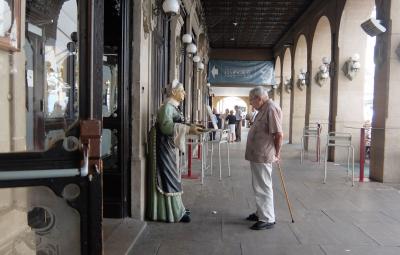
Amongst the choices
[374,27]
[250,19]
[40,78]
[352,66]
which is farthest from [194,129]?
[250,19]

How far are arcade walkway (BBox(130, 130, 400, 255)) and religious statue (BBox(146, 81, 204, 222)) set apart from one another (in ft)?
0.58

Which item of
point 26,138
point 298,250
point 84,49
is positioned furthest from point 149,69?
point 84,49

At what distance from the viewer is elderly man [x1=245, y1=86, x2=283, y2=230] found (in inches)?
182

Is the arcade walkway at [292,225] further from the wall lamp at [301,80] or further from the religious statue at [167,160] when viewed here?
the wall lamp at [301,80]

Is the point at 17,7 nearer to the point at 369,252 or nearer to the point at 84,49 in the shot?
the point at 84,49

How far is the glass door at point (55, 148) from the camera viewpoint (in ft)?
5.62

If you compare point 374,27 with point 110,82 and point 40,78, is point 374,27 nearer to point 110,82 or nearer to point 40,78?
point 110,82

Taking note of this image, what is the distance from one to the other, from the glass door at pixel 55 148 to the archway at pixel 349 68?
33.7 ft

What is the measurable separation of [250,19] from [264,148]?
43.5 ft

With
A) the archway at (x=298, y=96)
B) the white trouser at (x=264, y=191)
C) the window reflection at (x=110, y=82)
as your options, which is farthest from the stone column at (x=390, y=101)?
the archway at (x=298, y=96)

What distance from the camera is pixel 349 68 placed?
1132 cm

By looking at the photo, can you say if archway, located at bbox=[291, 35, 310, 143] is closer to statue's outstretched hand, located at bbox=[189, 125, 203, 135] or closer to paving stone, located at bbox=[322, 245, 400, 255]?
statue's outstretched hand, located at bbox=[189, 125, 203, 135]

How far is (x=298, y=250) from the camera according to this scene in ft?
13.2

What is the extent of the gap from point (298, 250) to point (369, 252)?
0.69 meters
